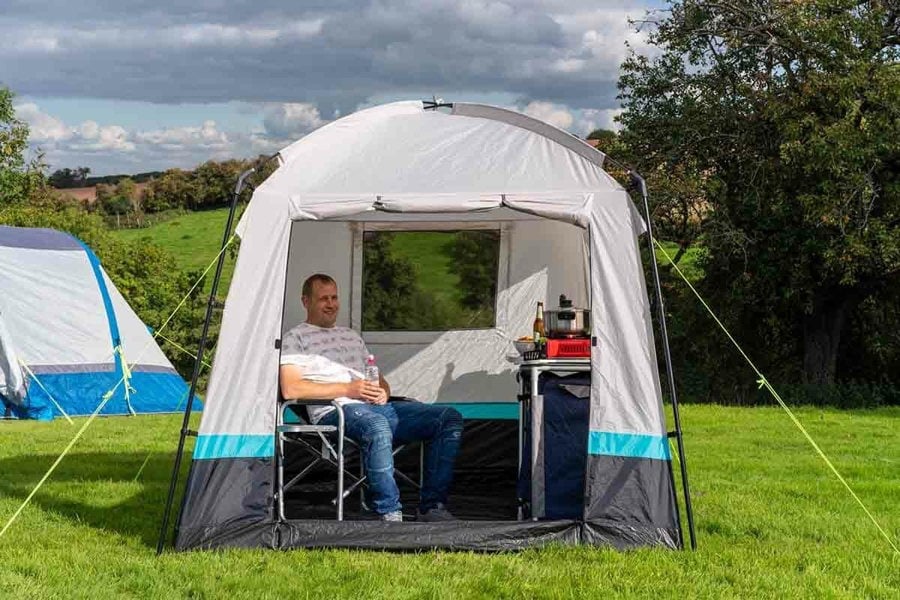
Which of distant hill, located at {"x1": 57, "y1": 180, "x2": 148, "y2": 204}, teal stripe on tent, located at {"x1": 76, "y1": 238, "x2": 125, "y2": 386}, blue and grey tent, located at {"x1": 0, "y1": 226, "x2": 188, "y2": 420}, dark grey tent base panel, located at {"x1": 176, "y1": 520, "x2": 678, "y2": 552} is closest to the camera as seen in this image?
dark grey tent base panel, located at {"x1": 176, "y1": 520, "x2": 678, "y2": 552}

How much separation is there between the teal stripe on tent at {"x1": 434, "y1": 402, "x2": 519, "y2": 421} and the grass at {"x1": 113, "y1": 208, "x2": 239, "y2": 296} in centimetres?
1566

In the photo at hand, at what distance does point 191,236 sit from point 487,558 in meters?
23.5

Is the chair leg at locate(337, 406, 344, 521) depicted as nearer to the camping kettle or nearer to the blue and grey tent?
the camping kettle

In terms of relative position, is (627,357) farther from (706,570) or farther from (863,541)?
(863,541)

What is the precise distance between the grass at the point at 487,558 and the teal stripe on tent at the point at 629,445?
37 cm

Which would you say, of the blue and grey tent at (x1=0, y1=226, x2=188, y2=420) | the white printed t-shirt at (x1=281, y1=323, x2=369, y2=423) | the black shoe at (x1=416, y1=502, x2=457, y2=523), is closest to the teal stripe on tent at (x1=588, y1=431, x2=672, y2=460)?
the black shoe at (x1=416, y1=502, x2=457, y2=523)

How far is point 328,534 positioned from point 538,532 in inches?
31.1

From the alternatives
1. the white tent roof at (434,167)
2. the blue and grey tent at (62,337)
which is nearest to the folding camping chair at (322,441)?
the white tent roof at (434,167)

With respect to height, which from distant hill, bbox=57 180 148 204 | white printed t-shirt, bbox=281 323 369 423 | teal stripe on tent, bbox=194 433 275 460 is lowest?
teal stripe on tent, bbox=194 433 275 460

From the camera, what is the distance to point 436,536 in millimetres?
4438

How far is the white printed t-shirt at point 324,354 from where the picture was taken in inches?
200

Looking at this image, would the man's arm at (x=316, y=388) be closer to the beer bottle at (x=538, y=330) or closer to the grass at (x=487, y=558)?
the grass at (x=487, y=558)

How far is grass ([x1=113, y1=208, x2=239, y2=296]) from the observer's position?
23766mm

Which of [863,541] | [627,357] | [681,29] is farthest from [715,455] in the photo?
[681,29]
